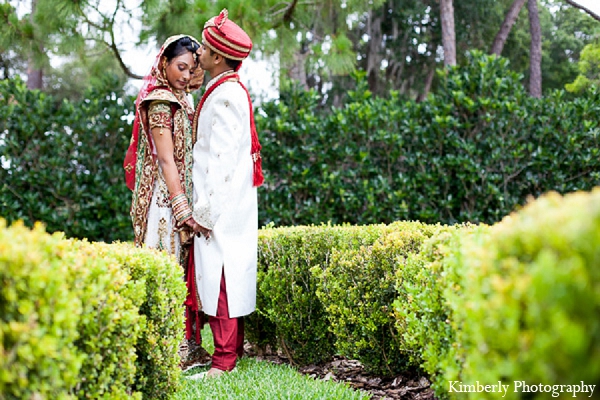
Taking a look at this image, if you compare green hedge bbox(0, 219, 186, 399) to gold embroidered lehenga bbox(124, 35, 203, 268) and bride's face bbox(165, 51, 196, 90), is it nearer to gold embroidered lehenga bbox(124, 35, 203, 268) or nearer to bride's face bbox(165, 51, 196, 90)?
gold embroidered lehenga bbox(124, 35, 203, 268)

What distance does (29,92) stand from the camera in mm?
7148

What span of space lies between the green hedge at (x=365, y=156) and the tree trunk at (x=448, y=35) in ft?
12.8

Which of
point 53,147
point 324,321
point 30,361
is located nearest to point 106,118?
point 53,147

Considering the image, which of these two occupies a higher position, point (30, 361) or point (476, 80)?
point (476, 80)

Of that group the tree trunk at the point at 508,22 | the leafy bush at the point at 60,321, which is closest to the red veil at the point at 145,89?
Answer: the leafy bush at the point at 60,321

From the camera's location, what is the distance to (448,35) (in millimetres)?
10758

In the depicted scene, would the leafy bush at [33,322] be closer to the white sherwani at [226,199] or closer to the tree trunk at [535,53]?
the white sherwani at [226,199]

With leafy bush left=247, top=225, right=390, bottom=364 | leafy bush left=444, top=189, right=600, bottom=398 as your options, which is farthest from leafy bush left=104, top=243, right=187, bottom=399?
leafy bush left=444, top=189, right=600, bottom=398

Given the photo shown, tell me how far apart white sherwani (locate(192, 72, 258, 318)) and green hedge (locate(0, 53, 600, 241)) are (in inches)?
122

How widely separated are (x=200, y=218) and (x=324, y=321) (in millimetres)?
1184

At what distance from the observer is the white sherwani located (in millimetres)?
3486

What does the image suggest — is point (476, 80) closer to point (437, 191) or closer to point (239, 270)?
point (437, 191)

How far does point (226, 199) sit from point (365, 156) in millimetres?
3610

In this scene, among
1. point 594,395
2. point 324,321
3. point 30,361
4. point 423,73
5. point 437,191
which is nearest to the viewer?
point 594,395
